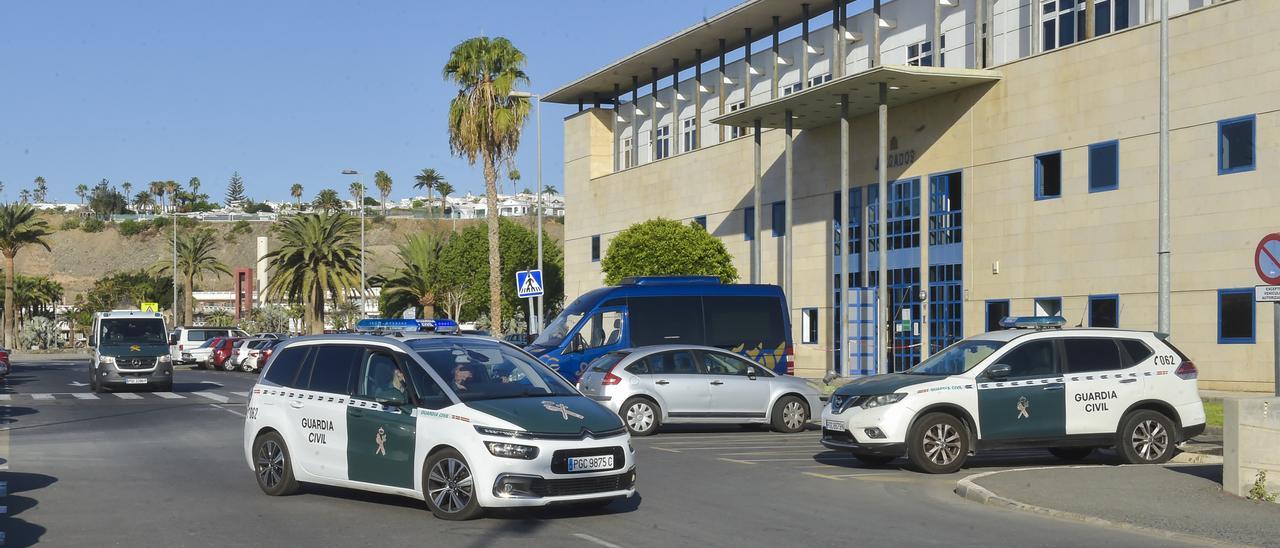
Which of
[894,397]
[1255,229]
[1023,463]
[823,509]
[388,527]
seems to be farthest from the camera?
[1255,229]

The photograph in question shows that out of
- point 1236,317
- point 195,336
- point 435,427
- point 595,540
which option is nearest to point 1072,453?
point 595,540

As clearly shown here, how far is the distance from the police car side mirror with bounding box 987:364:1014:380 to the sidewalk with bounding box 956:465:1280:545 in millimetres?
1160

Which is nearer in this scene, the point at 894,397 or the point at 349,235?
the point at 894,397

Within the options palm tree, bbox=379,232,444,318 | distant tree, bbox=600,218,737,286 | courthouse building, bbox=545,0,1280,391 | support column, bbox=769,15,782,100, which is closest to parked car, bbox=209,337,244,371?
palm tree, bbox=379,232,444,318

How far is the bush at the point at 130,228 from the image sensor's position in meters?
173

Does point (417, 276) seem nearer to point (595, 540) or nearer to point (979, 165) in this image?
point (979, 165)

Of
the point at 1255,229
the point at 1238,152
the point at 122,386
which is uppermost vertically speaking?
the point at 1238,152

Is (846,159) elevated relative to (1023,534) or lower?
elevated

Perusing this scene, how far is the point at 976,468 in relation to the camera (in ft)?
52.2

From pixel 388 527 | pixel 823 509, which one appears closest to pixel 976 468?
pixel 823 509

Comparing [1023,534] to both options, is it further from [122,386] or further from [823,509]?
[122,386]

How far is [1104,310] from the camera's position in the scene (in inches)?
1329

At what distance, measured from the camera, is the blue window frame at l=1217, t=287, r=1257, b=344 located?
2962 cm

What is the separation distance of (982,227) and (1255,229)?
938 centimetres
